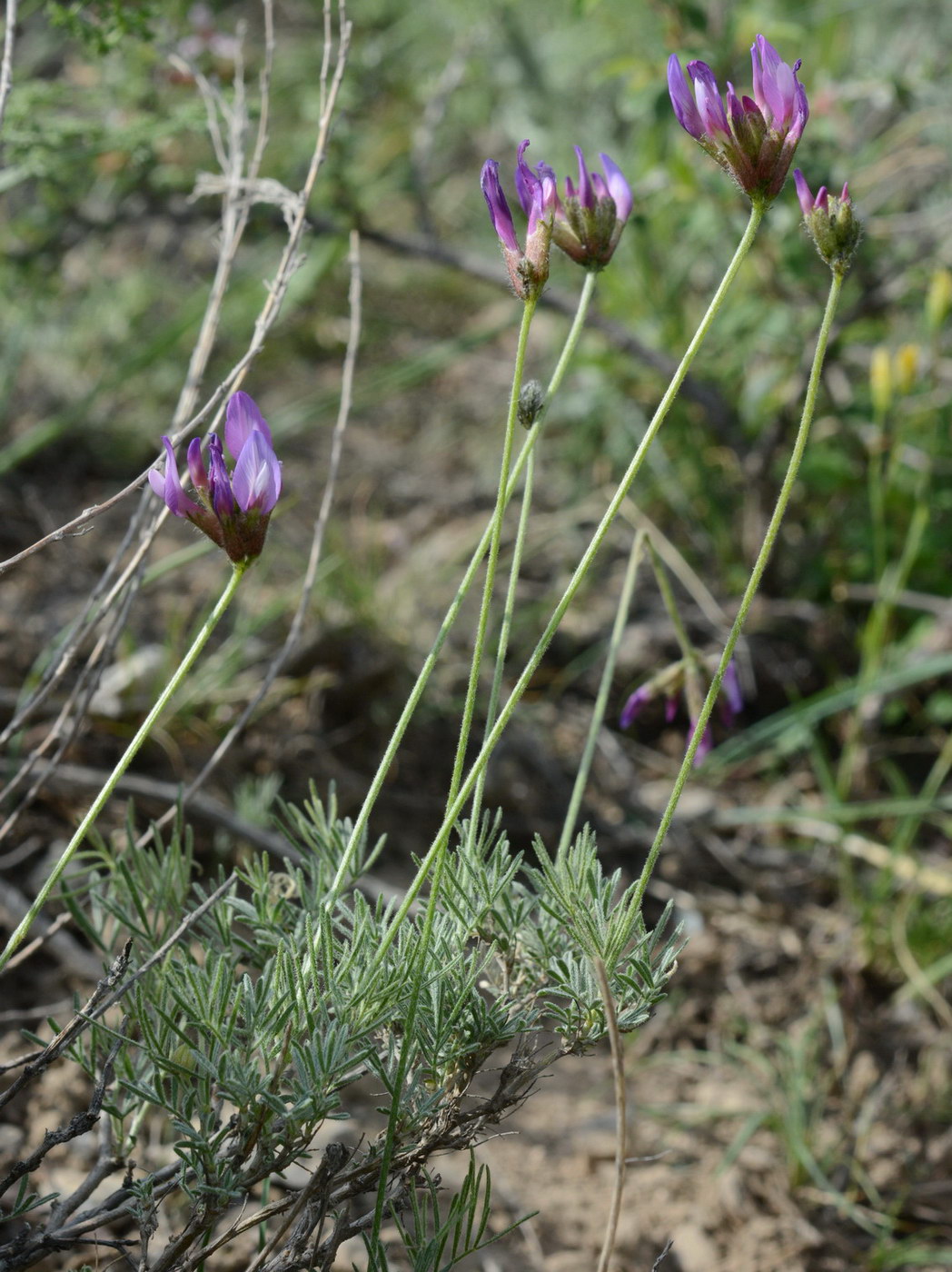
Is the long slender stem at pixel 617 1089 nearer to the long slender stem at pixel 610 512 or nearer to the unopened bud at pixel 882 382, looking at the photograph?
the long slender stem at pixel 610 512

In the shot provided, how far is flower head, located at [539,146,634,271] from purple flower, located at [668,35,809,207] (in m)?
0.10

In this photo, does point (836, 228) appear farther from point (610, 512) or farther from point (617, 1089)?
point (617, 1089)

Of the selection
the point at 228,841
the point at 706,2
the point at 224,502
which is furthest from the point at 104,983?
the point at 706,2

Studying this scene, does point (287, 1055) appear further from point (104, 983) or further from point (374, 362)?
point (374, 362)

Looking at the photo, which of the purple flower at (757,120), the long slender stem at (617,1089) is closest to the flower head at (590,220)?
the purple flower at (757,120)

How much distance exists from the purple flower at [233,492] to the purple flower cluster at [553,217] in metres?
0.26

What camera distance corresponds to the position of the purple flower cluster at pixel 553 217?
0.95m

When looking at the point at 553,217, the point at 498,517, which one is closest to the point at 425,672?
the point at 498,517

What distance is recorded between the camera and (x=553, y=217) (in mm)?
968

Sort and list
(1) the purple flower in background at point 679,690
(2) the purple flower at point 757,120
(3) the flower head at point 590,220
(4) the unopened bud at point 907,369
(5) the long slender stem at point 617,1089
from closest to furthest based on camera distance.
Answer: (5) the long slender stem at point 617,1089 < (2) the purple flower at point 757,120 < (3) the flower head at point 590,220 < (1) the purple flower in background at point 679,690 < (4) the unopened bud at point 907,369

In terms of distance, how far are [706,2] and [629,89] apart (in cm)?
85

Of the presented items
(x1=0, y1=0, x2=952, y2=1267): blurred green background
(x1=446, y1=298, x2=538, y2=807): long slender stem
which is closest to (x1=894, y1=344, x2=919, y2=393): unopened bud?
(x1=0, y1=0, x2=952, y2=1267): blurred green background

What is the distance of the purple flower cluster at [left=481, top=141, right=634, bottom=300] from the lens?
0.95m

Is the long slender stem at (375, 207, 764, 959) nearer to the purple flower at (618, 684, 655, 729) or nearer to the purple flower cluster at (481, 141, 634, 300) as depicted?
the purple flower cluster at (481, 141, 634, 300)
